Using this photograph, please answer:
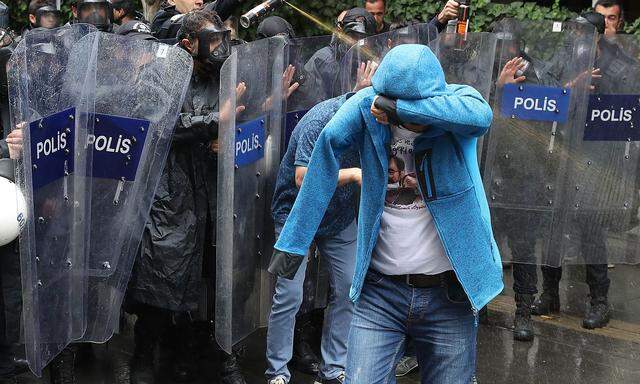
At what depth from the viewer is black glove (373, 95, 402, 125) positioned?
3645mm

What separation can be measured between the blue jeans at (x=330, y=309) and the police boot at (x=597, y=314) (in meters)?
Result: 2.27

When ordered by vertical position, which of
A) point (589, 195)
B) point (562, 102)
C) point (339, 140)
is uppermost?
point (339, 140)

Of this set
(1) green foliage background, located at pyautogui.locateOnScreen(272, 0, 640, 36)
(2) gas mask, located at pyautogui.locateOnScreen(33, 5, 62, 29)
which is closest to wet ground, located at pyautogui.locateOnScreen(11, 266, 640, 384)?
(2) gas mask, located at pyautogui.locateOnScreen(33, 5, 62, 29)

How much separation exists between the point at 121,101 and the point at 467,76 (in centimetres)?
211

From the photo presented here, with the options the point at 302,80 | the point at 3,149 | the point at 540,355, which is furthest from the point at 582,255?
the point at 3,149

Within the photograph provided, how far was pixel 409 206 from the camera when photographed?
12.8ft

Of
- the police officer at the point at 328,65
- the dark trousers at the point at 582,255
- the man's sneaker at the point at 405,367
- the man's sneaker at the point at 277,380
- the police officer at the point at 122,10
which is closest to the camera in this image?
the man's sneaker at the point at 277,380

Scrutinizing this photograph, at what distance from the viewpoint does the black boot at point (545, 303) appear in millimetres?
7359

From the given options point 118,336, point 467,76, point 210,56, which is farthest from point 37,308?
point 467,76

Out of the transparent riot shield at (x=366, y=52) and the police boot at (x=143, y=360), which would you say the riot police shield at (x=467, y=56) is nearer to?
the transparent riot shield at (x=366, y=52)

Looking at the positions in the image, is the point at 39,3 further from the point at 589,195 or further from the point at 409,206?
the point at 409,206

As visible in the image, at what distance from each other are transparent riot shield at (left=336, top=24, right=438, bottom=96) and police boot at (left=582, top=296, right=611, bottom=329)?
2431mm

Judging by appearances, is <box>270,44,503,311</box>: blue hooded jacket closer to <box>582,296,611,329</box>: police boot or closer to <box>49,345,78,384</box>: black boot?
<box>49,345,78,384</box>: black boot

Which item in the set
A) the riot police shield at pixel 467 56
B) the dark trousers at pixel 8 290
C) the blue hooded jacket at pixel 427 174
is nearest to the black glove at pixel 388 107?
the blue hooded jacket at pixel 427 174
